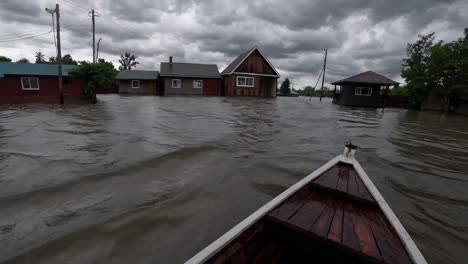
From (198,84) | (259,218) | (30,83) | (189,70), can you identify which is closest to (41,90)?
(30,83)

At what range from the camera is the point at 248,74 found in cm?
2542

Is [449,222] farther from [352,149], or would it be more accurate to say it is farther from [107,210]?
[107,210]

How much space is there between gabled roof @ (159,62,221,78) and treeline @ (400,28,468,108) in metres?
22.1

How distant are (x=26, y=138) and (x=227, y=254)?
24.9 feet

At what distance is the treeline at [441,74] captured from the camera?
19734 mm

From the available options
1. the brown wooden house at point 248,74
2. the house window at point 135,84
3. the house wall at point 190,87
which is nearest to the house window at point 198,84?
the house wall at point 190,87

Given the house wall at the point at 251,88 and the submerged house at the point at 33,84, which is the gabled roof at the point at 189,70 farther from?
the submerged house at the point at 33,84

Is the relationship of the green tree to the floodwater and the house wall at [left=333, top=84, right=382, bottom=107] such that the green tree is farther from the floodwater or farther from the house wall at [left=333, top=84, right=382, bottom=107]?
the house wall at [left=333, top=84, right=382, bottom=107]

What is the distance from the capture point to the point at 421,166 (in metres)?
5.12

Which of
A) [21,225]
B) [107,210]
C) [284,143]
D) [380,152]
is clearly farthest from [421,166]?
[21,225]

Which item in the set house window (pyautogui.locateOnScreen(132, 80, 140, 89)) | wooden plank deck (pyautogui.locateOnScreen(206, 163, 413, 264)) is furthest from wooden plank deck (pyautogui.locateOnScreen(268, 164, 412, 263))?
house window (pyautogui.locateOnScreen(132, 80, 140, 89))

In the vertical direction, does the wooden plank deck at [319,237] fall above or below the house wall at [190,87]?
below

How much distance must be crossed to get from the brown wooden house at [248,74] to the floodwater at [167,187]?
1872 centimetres

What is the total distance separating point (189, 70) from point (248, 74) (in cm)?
774
